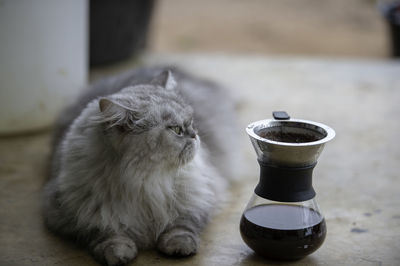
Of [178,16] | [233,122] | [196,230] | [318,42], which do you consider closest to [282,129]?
[196,230]

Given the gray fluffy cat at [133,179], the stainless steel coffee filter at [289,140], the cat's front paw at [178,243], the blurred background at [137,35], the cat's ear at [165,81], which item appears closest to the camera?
the stainless steel coffee filter at [289,140]

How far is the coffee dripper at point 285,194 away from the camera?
6.78 ft

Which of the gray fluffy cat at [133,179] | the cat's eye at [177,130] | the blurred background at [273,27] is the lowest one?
the blurred background at [273,27]

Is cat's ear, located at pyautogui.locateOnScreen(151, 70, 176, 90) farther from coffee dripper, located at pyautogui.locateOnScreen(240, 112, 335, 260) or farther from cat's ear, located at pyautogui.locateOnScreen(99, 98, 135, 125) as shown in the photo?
coffee dripper, located at pyautogui.locateOnScreen(240, 112, 335, 260)

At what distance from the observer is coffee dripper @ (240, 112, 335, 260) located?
2.07 metres

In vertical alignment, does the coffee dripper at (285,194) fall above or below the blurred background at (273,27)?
above

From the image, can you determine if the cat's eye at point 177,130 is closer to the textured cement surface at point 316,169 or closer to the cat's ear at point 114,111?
the cat's ear at point 114,111

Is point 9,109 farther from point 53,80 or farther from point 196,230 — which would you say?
point 196,230

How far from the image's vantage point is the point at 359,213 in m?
2.71

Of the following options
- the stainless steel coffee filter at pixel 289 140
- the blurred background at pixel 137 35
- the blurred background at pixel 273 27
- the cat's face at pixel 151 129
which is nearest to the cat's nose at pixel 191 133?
the cat's face at pixel 151 129

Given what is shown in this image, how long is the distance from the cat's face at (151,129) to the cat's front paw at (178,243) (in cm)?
31

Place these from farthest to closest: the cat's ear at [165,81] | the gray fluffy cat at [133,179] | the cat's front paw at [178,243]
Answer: the cat's ear at [165,81], the cat's front paw at [178,243], the gray fluffy cat at [133,179]

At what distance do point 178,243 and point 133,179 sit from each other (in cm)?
33

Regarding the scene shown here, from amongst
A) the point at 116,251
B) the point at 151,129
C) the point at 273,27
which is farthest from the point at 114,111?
the point at 273,27
